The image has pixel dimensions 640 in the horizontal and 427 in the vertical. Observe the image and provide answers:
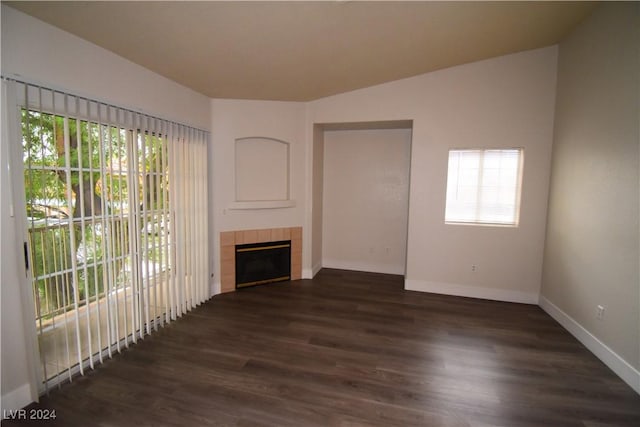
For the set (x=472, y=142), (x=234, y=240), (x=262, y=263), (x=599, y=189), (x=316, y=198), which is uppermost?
(x=472, y=142)

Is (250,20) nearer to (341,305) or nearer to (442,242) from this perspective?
(341,305)

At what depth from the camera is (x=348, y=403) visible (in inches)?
83.8

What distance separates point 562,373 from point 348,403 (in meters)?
1.96

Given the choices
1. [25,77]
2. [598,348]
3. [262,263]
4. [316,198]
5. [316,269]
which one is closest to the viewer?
[25,77]

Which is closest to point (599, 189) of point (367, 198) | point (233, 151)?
point (367, 198)

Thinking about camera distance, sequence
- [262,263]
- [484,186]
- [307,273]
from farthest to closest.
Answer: [307,273]
[262,263]
[484,186]

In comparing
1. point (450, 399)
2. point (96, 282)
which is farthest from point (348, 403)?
point (96, 282)

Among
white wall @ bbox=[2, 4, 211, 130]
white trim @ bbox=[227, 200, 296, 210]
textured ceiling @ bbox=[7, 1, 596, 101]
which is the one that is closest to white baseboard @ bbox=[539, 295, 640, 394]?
textured ceiling @ bbox=[7, 1, 596, 101]

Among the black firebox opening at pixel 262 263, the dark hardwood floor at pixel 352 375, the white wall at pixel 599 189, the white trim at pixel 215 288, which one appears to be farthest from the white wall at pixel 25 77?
the white wall at pixel 599 189

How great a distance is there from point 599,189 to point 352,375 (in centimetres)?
302

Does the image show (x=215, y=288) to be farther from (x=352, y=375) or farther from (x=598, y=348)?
(x=598, y=348)

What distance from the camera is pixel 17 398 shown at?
2.00 m

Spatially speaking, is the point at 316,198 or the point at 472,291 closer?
the point at 472,291

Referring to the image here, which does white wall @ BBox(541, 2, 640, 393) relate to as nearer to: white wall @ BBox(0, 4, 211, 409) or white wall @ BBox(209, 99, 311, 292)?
white wall @ BBox(209, 99, 311, 292)
